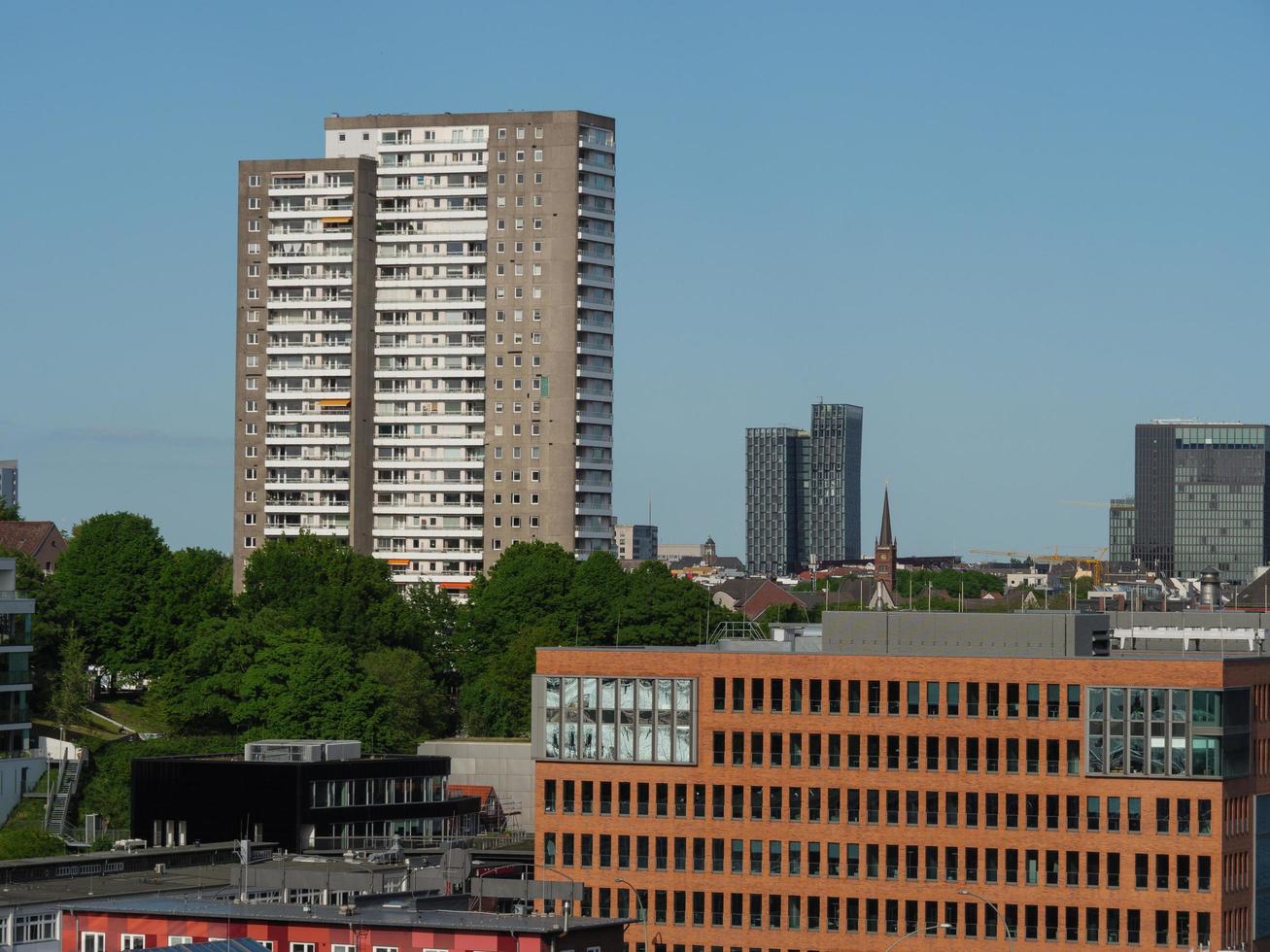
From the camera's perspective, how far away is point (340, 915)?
83.6m

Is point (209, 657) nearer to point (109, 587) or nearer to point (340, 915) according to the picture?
point (109, 587)

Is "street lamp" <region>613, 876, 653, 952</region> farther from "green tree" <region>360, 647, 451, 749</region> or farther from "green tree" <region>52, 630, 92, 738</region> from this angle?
"green tree" <region>52, 630, 92, 738</region>

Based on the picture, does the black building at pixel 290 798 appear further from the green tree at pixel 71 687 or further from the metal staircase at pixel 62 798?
the green tree at pixel 71 687

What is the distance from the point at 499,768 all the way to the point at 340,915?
95490mm

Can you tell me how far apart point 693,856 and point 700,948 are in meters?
5.21

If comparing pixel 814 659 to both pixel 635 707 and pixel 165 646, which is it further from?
pixel 165 646

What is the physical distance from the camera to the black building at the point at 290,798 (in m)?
142

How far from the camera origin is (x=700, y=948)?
130625mm

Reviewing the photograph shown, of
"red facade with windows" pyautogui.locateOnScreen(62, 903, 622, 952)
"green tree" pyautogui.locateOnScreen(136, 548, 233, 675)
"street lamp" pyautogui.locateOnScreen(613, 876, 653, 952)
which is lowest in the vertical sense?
"street lamp" pyautogui.locateOnScreen(613, 876, 653, 952)

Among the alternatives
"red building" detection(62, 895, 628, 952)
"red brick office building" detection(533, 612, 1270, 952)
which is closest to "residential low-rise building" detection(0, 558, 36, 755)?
"red brick office building" detection(533, 612, 1270, 952)

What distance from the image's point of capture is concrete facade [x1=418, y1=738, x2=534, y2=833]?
17788 cm

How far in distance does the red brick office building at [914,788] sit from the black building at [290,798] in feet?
48.0

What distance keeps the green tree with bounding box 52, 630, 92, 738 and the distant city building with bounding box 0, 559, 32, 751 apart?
11.4 meters

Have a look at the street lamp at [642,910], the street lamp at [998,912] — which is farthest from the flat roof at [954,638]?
the street lamp at [642,910]
